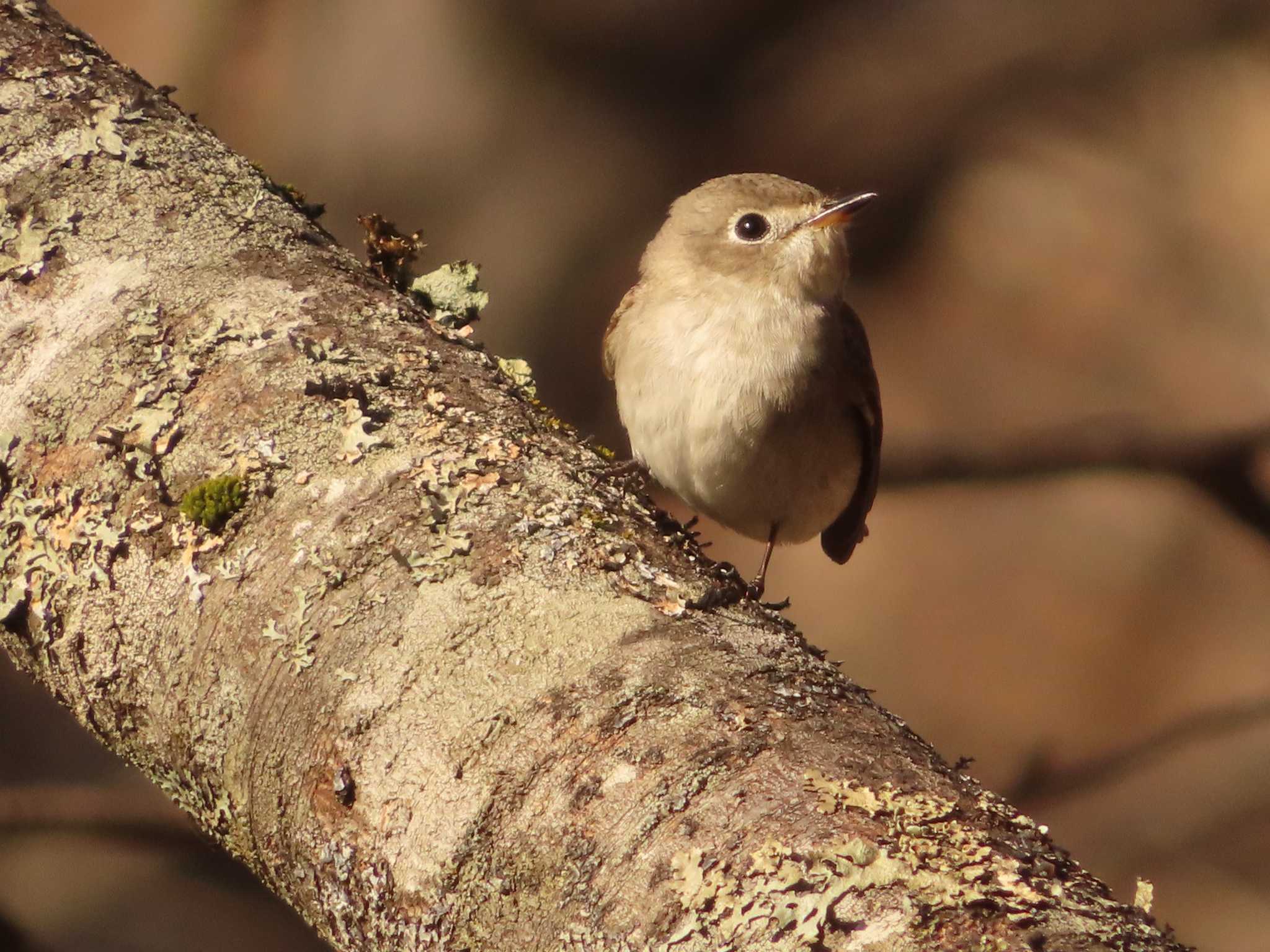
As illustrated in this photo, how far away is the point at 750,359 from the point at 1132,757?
116 inches

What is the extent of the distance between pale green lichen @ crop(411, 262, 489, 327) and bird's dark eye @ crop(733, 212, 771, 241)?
1.15m

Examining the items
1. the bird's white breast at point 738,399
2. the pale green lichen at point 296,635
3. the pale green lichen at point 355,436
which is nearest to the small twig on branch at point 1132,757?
the bird's white breast at point 738,399

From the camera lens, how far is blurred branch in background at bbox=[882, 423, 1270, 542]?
5.20m

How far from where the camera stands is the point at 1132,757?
5234 mm

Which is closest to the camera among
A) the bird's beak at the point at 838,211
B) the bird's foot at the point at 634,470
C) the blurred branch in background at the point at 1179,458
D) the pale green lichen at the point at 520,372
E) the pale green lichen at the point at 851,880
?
the pale green lichen at the point at 851,880

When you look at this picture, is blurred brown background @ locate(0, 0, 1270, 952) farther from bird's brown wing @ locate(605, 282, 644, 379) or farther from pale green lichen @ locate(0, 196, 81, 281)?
pale green lichen @ locate(0, 196, 81, 281)

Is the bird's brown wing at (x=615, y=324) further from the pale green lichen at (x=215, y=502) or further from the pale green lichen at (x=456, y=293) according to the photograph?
the pale green lichen at (x=215, y=502)

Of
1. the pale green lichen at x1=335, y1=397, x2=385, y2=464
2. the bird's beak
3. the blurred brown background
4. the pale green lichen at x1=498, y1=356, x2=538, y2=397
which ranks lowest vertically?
the pale green lichen at x1=335, y1=397, x2=385, y2=464

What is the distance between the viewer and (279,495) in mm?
1827

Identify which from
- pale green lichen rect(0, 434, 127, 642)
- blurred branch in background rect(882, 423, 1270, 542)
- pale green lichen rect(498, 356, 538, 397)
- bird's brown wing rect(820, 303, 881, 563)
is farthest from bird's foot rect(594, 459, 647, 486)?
blurred branch in background rect(882, 423, 1270, 542)

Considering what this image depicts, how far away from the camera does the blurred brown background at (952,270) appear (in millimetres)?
5078

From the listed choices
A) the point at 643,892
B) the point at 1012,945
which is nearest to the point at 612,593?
the point at 643,892

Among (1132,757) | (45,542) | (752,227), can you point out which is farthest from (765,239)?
(1132,757)

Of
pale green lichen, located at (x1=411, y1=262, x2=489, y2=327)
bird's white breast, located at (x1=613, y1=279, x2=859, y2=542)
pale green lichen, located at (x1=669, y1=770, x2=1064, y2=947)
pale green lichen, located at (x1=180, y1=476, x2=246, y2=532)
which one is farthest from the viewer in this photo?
bird's white breast, located at (x1=613, y1=279, x2=859, y2=542)
